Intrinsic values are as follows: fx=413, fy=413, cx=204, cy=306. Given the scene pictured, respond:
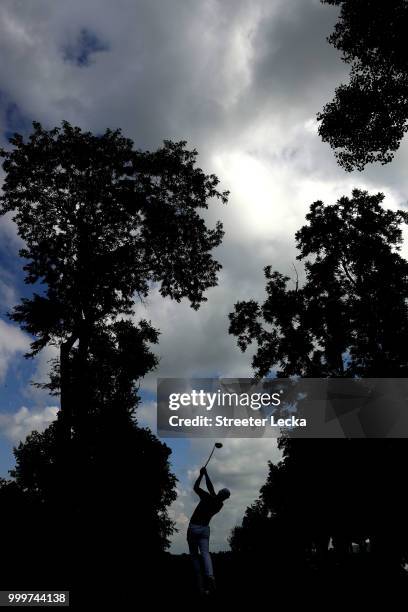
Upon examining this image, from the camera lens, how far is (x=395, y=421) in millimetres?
18375

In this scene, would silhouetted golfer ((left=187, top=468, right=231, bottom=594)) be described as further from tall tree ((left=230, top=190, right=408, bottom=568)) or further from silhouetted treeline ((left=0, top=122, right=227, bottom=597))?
tall tree ((left=230, top=190, right=408, bottom=568))

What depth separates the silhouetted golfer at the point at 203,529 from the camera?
7230 mm

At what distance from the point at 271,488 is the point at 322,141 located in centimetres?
2862

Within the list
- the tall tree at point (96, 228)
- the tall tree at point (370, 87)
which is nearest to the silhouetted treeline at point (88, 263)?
the tall tree at point (96, 228)

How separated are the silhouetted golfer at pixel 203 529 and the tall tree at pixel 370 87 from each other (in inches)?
425

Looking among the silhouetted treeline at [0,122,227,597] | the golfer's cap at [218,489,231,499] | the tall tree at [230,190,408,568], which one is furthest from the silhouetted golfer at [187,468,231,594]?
the tall tree at [230,190,408,568]

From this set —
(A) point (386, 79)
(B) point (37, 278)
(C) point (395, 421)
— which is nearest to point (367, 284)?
(C) point (395, 421)

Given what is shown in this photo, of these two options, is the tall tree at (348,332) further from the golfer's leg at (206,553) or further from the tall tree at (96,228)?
the golfer's leg at (206,553)

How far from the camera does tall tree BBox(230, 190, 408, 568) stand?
19.2m

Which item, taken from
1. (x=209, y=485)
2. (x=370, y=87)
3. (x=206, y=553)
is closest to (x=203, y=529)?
(x=206, y=553)

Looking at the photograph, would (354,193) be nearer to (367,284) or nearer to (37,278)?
(367,284)

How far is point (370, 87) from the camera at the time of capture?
1226 centimetres

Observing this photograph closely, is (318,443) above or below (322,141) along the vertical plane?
below

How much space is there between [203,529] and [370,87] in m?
12.6
